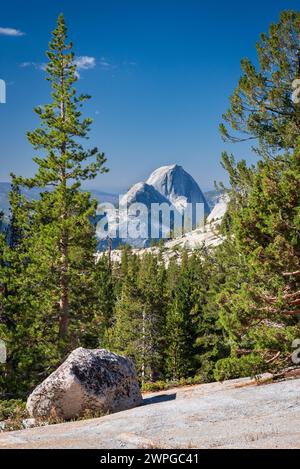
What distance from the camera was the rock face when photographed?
14828 mm

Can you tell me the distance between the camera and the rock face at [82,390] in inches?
584

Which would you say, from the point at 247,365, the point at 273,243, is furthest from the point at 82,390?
the point at 273,243

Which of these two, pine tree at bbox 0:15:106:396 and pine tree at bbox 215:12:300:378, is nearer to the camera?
pine tree at bbox 215:12:300:378

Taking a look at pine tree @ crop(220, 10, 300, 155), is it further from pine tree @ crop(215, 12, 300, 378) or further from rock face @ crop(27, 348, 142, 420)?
rock face @ crop(27, 348, 142, 420)

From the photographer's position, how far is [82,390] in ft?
48.9

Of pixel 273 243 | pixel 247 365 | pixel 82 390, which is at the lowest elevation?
pixel 82 390

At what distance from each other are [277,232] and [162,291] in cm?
3216

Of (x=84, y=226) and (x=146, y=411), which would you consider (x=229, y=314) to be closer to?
(x=146, y=411)

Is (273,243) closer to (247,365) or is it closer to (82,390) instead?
(247,365)

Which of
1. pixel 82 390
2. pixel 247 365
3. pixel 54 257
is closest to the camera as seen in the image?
pixel 82 390

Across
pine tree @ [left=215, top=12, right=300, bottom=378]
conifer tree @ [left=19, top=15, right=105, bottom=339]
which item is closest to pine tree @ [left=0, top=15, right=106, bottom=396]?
conifer tree @ [left=19, top=15, right=105, bottom=339]

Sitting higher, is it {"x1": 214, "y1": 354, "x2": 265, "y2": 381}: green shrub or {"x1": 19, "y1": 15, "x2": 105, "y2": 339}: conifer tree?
{"x1": 19, "y1": 15, "x2": 105, "y2": 339}: conifer tree

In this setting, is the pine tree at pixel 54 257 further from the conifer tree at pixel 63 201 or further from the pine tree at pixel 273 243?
the pine tree at pixel 273 243
